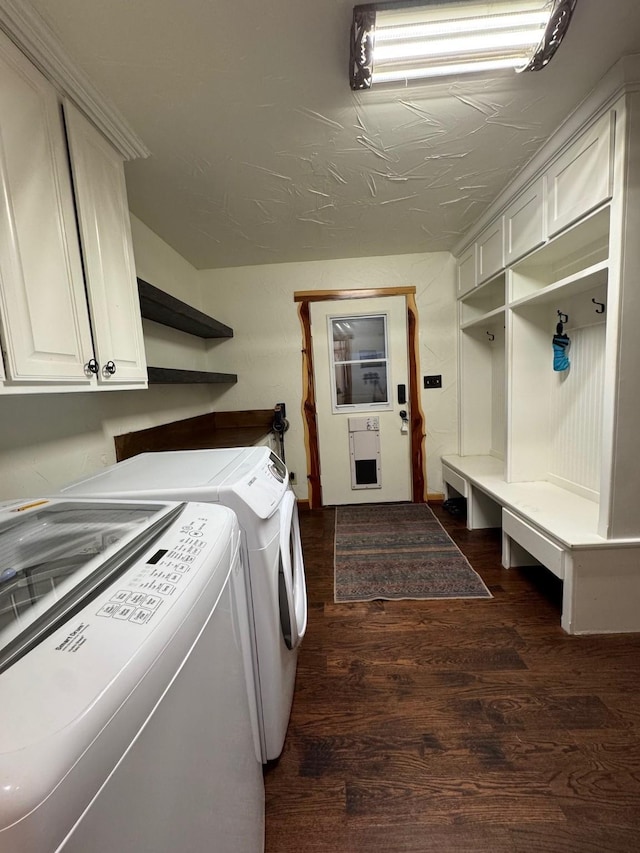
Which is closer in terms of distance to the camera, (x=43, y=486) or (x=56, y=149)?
(x=56, y=149)

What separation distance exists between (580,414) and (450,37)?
181cm

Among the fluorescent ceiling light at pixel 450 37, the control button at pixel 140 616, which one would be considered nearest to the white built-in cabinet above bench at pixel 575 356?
the fluorescent ceiling light at pixel 450 37

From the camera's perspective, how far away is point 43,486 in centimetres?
122

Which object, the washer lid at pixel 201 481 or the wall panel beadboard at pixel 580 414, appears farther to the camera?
the wall panel beadboard at pixel 580 414

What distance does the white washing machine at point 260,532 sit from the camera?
917 mm

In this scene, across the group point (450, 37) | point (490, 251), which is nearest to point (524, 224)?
point (490, 251)

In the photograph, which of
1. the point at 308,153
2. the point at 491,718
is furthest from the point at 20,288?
the point at 491,718

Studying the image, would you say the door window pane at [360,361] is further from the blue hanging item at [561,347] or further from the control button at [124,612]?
the control button at [124,612]

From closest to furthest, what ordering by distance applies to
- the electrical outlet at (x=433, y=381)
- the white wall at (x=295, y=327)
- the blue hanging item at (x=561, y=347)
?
the blue hanging item at (x=561, y=347)
the white wall at (x=295, y=327)
the electrical outlet at (x=433, y=381)

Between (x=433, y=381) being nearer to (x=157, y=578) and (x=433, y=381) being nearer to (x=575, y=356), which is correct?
(x=575, y=356)

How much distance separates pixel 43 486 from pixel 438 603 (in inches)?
74.6

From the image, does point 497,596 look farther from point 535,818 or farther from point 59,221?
point 59,221

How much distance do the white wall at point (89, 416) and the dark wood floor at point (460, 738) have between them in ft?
4.28

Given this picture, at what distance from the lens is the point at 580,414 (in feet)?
6.14
